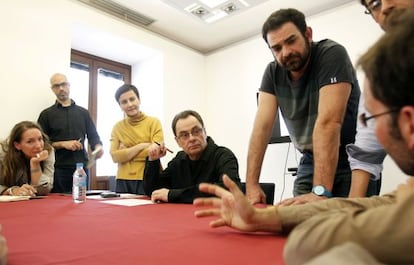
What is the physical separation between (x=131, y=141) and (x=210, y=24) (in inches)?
88.6

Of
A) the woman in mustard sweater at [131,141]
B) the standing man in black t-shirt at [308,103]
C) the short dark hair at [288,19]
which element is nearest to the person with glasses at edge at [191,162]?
the standing man in black t-shirt at [308,103]

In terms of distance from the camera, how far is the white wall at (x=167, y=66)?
9.68ft

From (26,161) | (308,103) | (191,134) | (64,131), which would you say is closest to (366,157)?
(308,103)

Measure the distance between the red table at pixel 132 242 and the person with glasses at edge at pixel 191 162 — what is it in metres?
0.73

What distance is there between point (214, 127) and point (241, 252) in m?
4.23

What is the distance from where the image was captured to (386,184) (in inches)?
125

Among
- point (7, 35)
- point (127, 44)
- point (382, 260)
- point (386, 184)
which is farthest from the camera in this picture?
point (127, 44)

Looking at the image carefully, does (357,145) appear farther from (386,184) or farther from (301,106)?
(386,184)

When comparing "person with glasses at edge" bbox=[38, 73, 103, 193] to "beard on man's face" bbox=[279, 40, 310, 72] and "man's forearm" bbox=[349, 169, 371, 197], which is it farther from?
"man's forearm" bbox=[349, 169, 371, 197]

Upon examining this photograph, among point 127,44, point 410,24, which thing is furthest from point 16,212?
point 127,44

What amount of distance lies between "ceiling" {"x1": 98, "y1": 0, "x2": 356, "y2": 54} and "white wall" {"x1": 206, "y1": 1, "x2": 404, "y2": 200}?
0.46 feet

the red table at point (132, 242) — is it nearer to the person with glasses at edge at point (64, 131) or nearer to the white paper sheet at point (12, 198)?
the white paper sheet at point (12, 198)

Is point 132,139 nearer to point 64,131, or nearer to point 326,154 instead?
point 64,131

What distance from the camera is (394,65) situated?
0.43 meters
